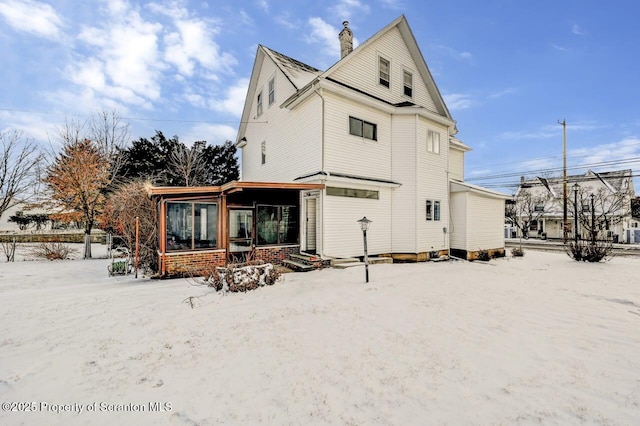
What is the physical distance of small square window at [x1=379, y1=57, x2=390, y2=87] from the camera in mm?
13164

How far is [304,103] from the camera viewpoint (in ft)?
39.5

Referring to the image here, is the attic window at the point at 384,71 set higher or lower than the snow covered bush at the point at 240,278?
higher

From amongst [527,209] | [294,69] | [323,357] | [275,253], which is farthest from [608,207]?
[323,357]

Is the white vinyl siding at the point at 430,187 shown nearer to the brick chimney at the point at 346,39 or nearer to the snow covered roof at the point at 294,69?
the brick chimney at the point at 346,39

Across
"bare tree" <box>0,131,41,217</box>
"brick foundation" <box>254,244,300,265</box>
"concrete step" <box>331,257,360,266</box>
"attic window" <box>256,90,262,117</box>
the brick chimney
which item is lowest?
"concrete step" <box>331,257,360,266</box>

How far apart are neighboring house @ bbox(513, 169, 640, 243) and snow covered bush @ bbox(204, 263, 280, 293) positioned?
32898mm

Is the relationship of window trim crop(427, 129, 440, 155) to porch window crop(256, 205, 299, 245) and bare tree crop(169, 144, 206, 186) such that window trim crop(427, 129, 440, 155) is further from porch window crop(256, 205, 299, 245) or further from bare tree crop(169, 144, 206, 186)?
bare tree crop(169, 144, 206, 186)

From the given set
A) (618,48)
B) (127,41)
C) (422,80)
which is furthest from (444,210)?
(618,48)

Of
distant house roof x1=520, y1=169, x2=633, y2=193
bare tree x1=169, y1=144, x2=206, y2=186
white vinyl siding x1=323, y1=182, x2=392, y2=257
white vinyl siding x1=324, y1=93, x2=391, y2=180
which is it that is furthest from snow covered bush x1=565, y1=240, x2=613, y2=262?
bare tree x1=169, y1=144, x2=206, y2=186

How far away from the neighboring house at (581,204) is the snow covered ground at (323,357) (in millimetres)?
30529

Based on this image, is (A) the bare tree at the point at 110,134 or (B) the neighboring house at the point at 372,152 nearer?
(B) the neighboring house at the point at 372,152

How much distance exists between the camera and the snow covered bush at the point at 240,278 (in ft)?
23.8

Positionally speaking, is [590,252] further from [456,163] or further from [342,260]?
[342,260]

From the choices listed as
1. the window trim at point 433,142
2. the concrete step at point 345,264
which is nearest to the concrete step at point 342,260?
the concrete step at point 345,264
